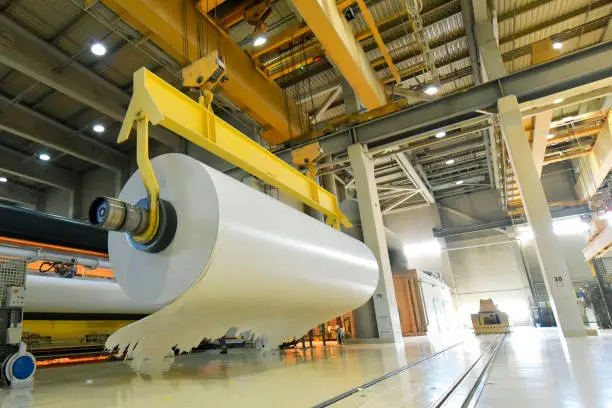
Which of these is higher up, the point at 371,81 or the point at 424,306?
the point at 371,81

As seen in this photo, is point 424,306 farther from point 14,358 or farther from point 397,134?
point 14,358

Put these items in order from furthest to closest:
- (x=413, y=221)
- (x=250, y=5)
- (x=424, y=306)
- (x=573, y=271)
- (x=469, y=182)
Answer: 1. (x=413, y=221)
2. (x=469, y=182)
3. (x=573, y=271)
4. (x=424, y=306)
5. (x=250, y=5)

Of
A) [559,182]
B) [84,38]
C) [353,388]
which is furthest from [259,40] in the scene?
[559,182]

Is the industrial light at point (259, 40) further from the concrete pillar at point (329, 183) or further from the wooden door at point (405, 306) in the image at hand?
the wooden door at point (405, 306)

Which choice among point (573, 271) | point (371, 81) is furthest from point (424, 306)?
point (573, 271)

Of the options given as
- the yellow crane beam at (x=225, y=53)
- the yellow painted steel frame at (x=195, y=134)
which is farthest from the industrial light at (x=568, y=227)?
the yellow painted steel frame at (x=195, y=134)

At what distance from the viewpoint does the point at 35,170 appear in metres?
10.2

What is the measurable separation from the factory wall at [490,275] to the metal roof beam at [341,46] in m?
11.2

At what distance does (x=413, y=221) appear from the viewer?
1681 cm

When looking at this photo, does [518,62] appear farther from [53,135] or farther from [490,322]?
[53,135]

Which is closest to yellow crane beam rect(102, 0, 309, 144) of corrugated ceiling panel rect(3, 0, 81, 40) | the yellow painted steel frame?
corrugated ceiling panel rect(3, 0, 81, 40)

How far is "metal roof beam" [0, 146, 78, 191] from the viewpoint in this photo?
9711 mm

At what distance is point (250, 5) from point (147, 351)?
5238 millimetres

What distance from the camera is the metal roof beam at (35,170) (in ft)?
31.9
